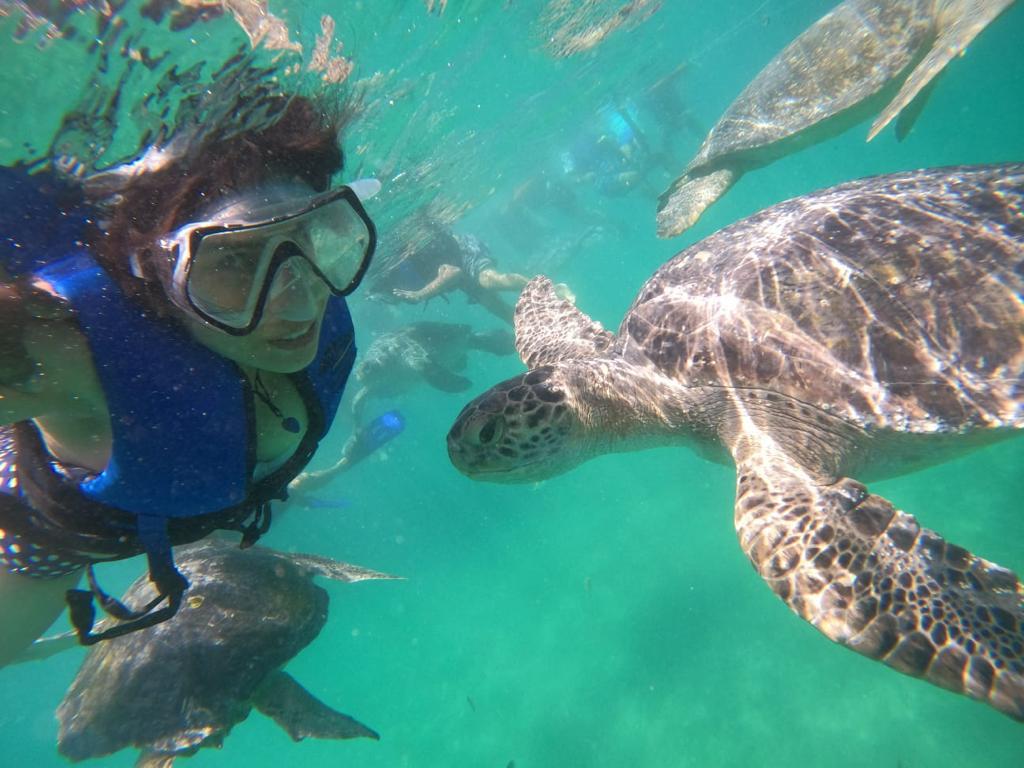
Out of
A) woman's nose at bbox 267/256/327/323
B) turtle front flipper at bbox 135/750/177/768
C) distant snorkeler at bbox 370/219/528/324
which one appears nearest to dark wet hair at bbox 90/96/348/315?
woman's nose at bbox 267/256/327/323

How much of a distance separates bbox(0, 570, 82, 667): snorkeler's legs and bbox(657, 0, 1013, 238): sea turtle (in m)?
7.69

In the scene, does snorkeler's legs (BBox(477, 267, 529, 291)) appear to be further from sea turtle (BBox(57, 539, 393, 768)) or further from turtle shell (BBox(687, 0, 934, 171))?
sea turtle (BBox(57, 539, 393, 768))

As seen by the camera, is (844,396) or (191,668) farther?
(191,668)

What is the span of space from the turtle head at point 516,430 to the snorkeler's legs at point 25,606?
2.22 m

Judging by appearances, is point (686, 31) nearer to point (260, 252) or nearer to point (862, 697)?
point (862, 697)

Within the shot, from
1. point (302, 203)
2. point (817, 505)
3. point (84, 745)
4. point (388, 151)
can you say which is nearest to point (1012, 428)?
point (817, 505)

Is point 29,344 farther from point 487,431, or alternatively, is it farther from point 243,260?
point 487,431

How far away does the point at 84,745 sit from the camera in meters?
3.39

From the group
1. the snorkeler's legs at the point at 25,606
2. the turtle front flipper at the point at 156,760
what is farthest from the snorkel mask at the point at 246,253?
the turtle front flipper at the point at 156,760

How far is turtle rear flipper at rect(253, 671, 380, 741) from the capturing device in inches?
148

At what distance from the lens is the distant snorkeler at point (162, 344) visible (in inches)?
69.1

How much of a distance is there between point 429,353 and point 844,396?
35.2ft

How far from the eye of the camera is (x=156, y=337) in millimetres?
1930

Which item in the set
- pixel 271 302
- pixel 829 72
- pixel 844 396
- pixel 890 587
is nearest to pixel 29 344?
pixel 271 302
